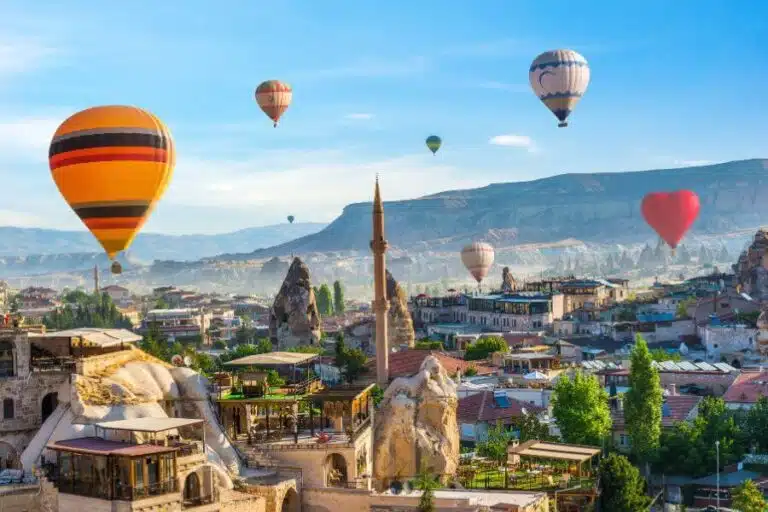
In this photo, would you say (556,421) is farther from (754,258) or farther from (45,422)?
(754,258)

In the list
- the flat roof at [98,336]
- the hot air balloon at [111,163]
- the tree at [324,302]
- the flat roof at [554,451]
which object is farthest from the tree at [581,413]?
the tree at [324,302]

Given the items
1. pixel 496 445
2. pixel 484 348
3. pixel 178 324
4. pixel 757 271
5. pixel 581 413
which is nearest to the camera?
pixel 496 445

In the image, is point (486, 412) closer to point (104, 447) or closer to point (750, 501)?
point (750, 501)

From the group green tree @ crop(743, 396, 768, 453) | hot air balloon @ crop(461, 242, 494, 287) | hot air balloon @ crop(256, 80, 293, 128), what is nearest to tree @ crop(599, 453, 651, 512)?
green tree @ crop(743, 396, 768, 453)

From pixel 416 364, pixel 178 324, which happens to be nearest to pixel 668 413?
pixel 416 364

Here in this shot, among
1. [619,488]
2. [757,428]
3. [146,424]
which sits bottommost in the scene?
[619,488]

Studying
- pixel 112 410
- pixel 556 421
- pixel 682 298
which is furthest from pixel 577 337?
pixel 112 410
